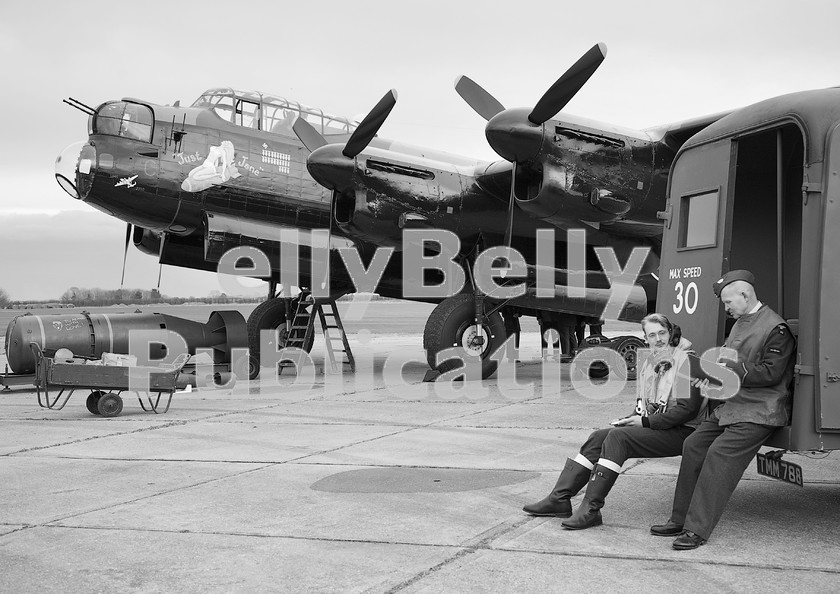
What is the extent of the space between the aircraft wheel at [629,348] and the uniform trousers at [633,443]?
976 centimetres

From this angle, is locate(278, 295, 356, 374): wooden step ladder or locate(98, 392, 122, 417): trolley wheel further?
locate(278, 295, 356, 374): wooden step ladder

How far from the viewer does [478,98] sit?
1490cm

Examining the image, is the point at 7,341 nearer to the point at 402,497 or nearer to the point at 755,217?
the point at 402,497

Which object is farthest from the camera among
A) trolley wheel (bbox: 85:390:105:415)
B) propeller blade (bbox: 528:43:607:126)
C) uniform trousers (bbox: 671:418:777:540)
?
propeller blade (bbox: 528:43:607:126)

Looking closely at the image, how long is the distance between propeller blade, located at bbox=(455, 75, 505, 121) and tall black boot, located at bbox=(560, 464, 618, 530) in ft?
33.8

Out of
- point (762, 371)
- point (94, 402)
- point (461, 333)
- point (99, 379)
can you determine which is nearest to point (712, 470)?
point (762, 371)

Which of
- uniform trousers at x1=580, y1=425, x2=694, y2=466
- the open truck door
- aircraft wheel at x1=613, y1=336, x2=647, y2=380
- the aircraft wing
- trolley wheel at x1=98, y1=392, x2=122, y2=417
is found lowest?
trolley wheel at x1=98, y1=392, x2=122, y2=417

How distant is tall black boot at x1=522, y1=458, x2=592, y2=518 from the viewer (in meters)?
5.70

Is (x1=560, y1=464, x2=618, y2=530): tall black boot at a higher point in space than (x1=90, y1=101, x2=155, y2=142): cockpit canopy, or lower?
lower

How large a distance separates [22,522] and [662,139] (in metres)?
10.7

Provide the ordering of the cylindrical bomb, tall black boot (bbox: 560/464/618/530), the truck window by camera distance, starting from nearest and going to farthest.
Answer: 1. tall black boot (bbox: 560/464/618/530)
2. the truck window
3. the cylindrical bomb

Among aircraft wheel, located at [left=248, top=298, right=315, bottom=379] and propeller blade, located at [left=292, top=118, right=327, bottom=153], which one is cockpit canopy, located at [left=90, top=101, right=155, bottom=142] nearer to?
propeller blade, located at [left=292, top=118, right=327, bottom=153]

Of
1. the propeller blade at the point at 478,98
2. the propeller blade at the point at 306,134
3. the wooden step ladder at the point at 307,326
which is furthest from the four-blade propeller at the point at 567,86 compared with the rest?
Result: the wooden step ladder at the point at 307,326

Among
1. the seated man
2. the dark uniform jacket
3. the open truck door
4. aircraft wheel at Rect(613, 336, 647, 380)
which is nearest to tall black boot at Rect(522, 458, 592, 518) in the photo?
the seated man
